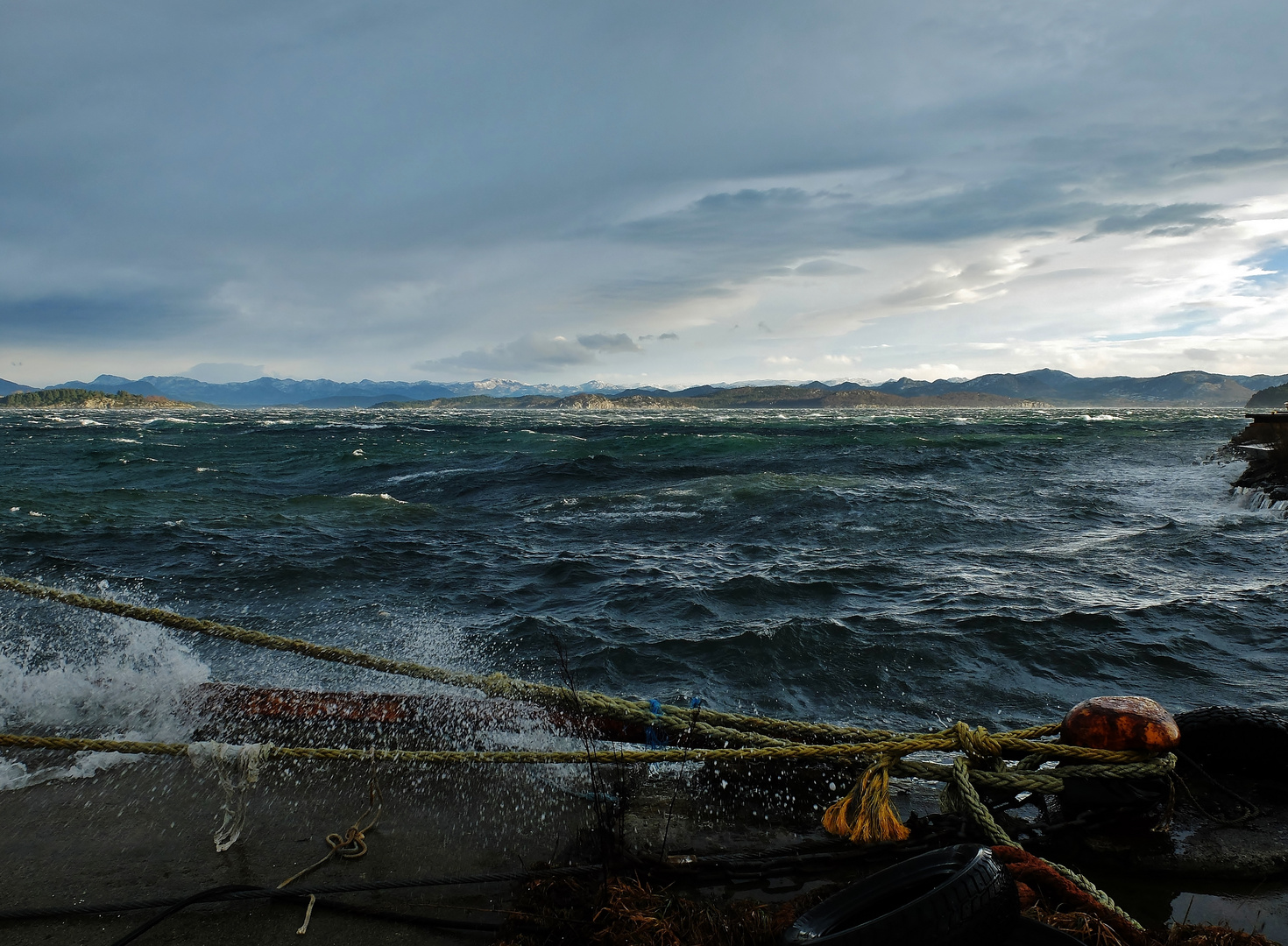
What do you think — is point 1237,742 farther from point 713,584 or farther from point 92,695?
point 92,695

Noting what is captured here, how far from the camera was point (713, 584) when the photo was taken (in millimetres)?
9820

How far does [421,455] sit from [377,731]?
3053 centimetres

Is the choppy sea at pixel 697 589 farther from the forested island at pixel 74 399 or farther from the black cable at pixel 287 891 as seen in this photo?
the forested island at pixel 74 399

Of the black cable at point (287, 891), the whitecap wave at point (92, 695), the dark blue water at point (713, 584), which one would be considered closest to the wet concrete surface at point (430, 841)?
the black cable at point (287, 891)

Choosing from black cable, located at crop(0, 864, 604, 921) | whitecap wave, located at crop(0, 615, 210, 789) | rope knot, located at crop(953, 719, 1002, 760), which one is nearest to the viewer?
black cable, located at crop(0, 864, 604, 921)

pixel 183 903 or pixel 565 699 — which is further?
pixel 565 699

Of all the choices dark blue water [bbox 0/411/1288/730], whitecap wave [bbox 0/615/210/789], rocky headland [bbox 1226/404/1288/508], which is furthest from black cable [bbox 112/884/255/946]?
rocky headland [bbox 1226/404/1288/508]

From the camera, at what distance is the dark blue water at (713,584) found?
6344 millimetres

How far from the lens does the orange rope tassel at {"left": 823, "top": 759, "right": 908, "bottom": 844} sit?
2.96m

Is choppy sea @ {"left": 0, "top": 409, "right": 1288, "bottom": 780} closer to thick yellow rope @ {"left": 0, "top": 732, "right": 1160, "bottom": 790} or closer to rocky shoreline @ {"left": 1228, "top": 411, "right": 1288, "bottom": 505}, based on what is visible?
rocky shoreline @ {"left": 1228, "top": 411, "right": 1288, "bottom": 505}

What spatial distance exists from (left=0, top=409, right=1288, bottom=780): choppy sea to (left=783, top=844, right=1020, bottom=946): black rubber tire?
64.6 inches

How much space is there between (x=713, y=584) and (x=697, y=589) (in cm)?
35

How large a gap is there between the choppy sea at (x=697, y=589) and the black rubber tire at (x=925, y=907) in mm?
1641

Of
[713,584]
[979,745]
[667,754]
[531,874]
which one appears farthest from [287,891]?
[713,584]
